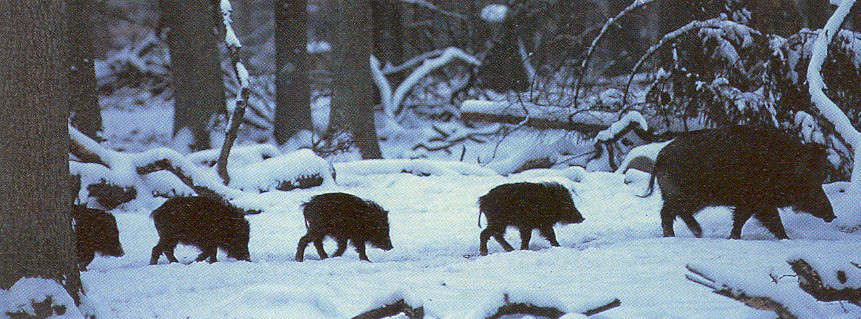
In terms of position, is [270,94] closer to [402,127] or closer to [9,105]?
[402,127]

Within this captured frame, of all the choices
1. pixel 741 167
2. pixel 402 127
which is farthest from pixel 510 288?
pixel 402 127

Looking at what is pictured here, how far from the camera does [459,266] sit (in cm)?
811

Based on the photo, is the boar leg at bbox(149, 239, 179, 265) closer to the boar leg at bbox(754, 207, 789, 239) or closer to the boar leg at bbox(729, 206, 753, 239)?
the boar leg at bbox(729, 206, 753, 239)

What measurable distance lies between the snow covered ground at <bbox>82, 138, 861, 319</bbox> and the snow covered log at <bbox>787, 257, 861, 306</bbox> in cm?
25

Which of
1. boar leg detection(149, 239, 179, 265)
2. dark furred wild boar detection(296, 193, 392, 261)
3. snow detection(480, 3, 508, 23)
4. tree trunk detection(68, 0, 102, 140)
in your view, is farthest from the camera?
snow detection(480, 3, 508, 23)

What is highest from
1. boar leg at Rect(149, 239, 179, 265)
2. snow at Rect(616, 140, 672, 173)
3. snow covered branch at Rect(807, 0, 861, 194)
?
snow covered branch at Rect(807, 0, 861, 194)

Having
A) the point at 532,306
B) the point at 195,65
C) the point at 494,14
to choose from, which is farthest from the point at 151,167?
the point at 494,14

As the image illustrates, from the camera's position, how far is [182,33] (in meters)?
17.7

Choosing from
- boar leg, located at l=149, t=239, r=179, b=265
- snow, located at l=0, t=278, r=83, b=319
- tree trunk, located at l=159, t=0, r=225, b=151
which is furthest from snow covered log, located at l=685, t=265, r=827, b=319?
tree trunk, located at l=159, t=0, r=225, b=151

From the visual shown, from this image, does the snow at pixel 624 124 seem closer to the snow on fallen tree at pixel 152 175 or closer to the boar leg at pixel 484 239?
the snow on fallen tree at pixel 152 175

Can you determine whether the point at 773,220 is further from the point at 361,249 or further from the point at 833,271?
the point at 833,271

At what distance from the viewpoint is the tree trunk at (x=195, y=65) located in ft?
58.1

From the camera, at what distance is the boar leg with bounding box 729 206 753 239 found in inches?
370

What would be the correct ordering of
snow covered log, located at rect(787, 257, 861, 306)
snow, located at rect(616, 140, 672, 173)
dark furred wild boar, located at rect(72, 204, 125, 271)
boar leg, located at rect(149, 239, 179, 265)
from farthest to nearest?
snow, located at rect(616, 140, 672, 173)
boar leg, located at rect(149, 239, 179, 265)
dark furred wild boar, located at rect(72, 204, 125, 271)
snow covered log, located at rect(787, 257, 861, 306)
